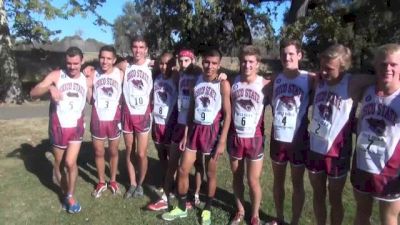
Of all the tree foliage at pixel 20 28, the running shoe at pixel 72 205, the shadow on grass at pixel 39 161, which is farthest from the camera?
the tree foliage at pixel 20 28

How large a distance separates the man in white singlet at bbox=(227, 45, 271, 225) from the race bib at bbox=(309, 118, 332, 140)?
689 mm

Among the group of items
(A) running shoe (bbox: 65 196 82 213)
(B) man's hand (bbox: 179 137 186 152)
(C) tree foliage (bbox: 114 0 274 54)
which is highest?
(C) tree foliage (bbox: 114 0 274 54)

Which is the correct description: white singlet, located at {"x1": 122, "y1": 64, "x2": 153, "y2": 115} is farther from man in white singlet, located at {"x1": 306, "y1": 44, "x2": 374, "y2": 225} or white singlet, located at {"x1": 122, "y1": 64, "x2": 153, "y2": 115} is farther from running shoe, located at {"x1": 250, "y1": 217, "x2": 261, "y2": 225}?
man in white singlet, located at {"x1": 306, "y1": 44, "x2": 374, "y2": 225}

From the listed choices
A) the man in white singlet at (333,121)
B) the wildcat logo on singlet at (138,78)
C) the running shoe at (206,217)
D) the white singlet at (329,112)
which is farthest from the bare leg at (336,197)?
the wildcat logo on singlet at (138,78)

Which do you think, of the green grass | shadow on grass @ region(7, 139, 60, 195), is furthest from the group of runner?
shadow on grass @ region(7, 139, 60, 195)

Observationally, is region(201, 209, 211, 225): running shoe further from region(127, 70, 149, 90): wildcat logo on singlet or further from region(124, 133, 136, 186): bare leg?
region(127, 70, 149, 90): wildcat logo on singlet

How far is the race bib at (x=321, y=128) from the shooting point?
13.3ft

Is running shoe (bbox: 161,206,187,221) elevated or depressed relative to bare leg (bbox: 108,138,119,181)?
Answer: depressed

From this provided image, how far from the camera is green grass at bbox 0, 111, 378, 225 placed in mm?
5297

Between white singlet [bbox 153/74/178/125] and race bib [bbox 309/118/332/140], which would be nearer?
race bib [bbox 309/118/332/140]

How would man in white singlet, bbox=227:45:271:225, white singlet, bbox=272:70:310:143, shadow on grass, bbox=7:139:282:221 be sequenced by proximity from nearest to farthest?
white singlet, bbox=272:70:310:143, man in white singlet, bbox=227:45:271:225, shadow on grass, bbox=7:139:282:221

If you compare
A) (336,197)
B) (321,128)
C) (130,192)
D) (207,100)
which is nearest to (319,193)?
(336,197)

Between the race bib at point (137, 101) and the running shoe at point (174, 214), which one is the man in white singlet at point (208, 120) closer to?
the running shoe at point (174, 214)

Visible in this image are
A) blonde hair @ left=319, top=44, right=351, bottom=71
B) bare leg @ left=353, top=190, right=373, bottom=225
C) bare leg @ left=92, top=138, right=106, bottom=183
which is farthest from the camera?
bare leg @ left=92, top=138, right=106, bottom=183
